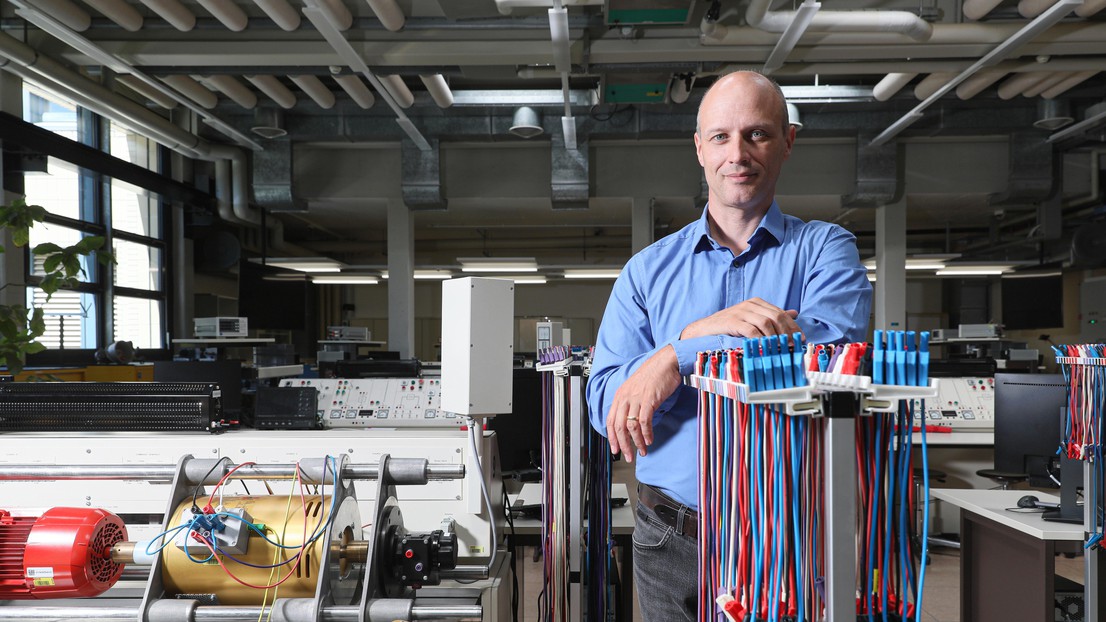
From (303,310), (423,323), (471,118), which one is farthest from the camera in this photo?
(423,323)

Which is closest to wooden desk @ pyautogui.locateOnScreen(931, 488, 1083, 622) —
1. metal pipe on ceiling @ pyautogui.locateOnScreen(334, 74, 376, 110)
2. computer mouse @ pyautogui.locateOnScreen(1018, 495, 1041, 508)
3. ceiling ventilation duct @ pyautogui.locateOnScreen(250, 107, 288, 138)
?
computer mouse @ pyautogui.locateOnScreen(1018, 495, 1041, 508)

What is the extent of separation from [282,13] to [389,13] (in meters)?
0.62

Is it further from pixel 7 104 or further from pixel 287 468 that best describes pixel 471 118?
pixel 287 468

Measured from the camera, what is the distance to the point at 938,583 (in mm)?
4336

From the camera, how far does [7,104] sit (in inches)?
237

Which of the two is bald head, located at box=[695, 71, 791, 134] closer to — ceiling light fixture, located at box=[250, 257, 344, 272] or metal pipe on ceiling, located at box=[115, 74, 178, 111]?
metal pipe on ceiling, located at box=[115, 74, 178, 111]

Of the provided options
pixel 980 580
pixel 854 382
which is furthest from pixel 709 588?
pixel 980 580

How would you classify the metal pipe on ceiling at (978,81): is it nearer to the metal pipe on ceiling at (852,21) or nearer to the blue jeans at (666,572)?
the metal pipe on ceiling at (852,21)

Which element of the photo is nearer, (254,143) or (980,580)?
(980,580)

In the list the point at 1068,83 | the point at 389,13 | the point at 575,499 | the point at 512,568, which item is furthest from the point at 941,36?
the point at 512,568

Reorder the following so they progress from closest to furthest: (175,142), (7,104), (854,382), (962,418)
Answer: (854,382)
(962,418)
(7,104)
(175,142)

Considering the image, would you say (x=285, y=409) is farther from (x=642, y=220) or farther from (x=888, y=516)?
(x=642, y=220)

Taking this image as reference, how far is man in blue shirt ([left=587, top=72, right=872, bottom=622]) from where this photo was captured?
105 centimetres

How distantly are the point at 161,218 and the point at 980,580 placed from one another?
31.1 ft
